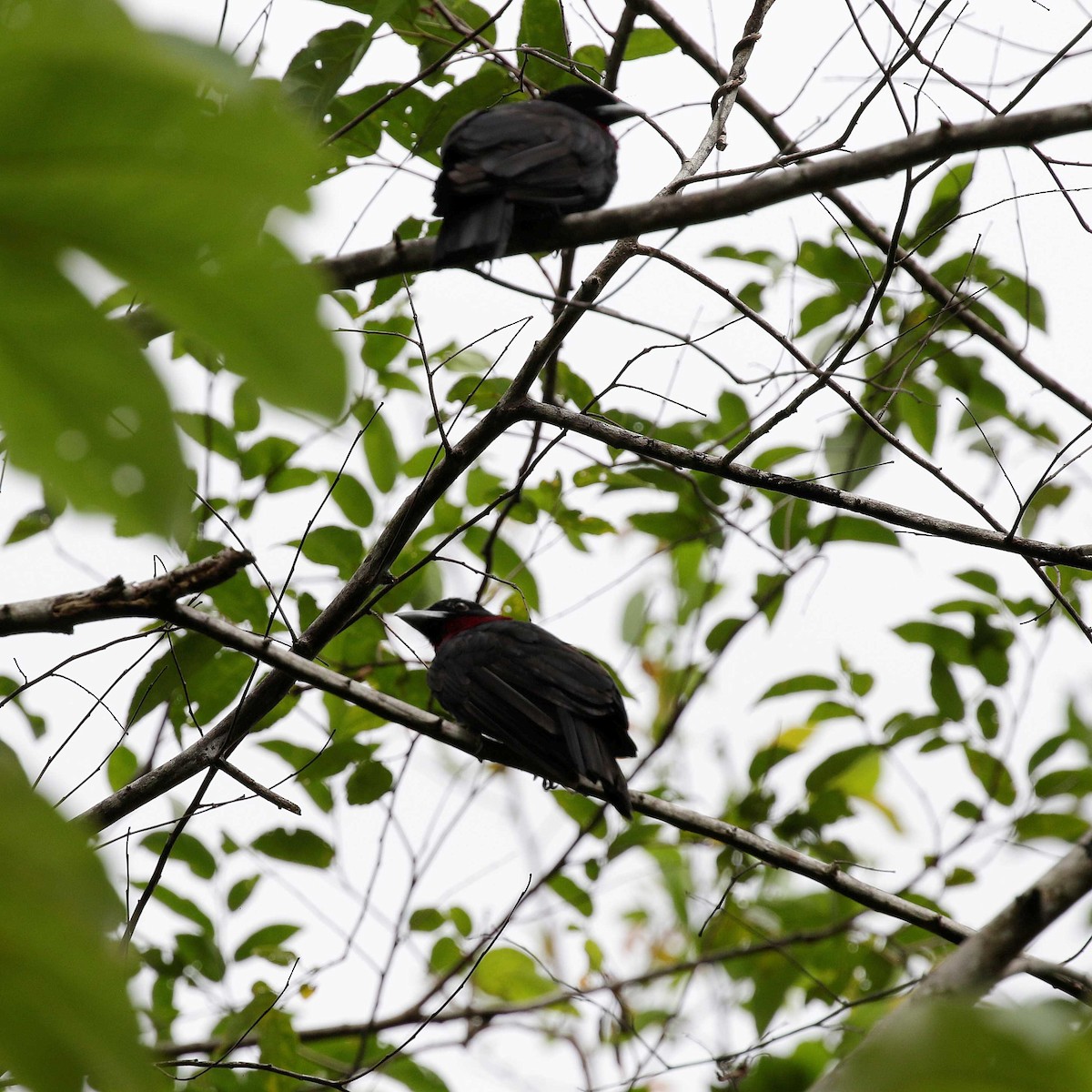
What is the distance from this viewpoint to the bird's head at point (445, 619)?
5.31 meters

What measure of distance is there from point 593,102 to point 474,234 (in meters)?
1.66

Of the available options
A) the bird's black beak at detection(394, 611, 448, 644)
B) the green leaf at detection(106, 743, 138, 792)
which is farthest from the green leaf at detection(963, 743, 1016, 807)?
the green leaf at detection(106, 743, 138, 792)

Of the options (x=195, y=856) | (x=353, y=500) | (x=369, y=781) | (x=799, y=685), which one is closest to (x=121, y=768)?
(x=195, y=856)

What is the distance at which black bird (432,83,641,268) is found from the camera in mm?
2885

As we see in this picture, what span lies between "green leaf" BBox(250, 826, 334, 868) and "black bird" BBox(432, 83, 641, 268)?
224 cm

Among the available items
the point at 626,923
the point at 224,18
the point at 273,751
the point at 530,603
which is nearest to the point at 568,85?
the point at 224,18

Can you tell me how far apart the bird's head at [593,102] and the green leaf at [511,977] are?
3291mm

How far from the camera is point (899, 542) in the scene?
415cm

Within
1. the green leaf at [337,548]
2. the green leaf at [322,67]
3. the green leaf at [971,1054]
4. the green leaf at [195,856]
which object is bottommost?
the green leaf at [971,1054]

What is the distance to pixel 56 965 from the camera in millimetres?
521

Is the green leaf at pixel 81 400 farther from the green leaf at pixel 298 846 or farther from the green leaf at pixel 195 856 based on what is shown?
the green leaf at pixel 195 856

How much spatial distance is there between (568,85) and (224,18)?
4.31ft

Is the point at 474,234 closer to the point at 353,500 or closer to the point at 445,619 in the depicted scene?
the point at 353,500

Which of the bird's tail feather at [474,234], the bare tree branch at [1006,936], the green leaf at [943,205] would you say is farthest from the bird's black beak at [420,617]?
the bare tree branch at [1006,936]
